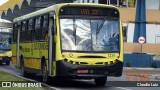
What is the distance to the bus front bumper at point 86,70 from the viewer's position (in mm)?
17805

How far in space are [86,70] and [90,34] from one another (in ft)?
4.44

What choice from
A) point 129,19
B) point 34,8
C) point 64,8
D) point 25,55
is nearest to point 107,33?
point 64,8

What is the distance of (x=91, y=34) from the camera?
18312 mm

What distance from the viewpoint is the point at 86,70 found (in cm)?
1795

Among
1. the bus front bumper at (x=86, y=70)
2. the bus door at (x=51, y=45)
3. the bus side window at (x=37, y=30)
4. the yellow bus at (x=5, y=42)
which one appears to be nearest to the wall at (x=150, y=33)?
the yellow bus at (x=5, y=42)

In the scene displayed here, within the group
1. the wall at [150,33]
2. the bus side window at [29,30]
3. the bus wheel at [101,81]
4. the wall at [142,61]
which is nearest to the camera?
the bus wheel at [101,81]

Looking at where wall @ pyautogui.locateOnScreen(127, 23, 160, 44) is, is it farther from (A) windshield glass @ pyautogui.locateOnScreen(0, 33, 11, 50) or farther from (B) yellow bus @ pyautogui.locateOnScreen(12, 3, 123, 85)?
(B) yellow bus @ pyautogui.locateOnScreen(12, 3, 123, 85)

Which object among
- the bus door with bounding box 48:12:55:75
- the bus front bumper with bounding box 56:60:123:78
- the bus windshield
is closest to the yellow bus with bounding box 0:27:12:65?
the bus door with bounding box 48:12:55:75

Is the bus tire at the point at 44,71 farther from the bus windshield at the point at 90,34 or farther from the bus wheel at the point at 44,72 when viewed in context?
the bus windshield at the point at 90,34

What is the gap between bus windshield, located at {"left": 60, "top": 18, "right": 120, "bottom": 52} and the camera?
1812 cm

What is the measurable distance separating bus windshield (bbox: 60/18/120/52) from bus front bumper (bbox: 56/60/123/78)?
0.59 meters

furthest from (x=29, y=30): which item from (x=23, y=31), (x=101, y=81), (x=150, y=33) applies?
(x=150, y=33)

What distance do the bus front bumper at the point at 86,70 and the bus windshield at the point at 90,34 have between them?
23.3 inches

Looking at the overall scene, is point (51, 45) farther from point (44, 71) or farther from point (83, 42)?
point (44, 71)
